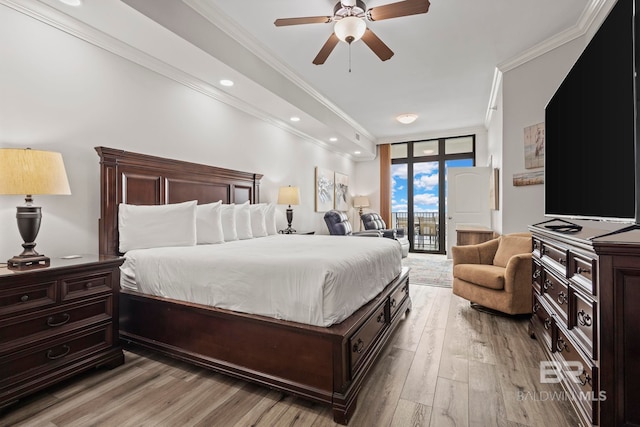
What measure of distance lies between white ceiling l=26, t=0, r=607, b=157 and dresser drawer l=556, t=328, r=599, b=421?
9.31ft

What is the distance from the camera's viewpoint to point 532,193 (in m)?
3.71

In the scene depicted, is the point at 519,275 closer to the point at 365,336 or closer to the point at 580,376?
the point at 580,376

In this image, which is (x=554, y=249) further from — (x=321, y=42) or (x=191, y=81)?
(x=191, y=81)

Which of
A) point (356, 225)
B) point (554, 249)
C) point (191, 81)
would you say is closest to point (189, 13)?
point (191, 81)

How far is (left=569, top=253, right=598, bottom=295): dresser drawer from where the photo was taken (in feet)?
4.23

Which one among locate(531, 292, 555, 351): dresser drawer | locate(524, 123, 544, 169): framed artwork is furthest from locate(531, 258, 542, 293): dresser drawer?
locate(524, 123, 544, 169): framed artwork

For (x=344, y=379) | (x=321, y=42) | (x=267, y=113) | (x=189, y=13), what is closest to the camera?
(x=344, y=379)

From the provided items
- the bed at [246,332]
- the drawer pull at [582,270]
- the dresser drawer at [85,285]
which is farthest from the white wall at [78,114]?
the drawer pull at [582,270]

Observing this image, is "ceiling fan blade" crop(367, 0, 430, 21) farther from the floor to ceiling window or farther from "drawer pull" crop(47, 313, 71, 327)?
the floor to ceiling window

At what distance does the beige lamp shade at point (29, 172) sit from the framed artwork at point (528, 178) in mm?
4526

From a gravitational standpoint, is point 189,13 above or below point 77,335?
above

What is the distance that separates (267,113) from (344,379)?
12.8 ft

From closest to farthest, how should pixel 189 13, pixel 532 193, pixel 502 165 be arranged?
pixel 189 13, pixel 532 193, pixel 502 165

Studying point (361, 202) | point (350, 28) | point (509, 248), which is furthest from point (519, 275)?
point (361, 202)
